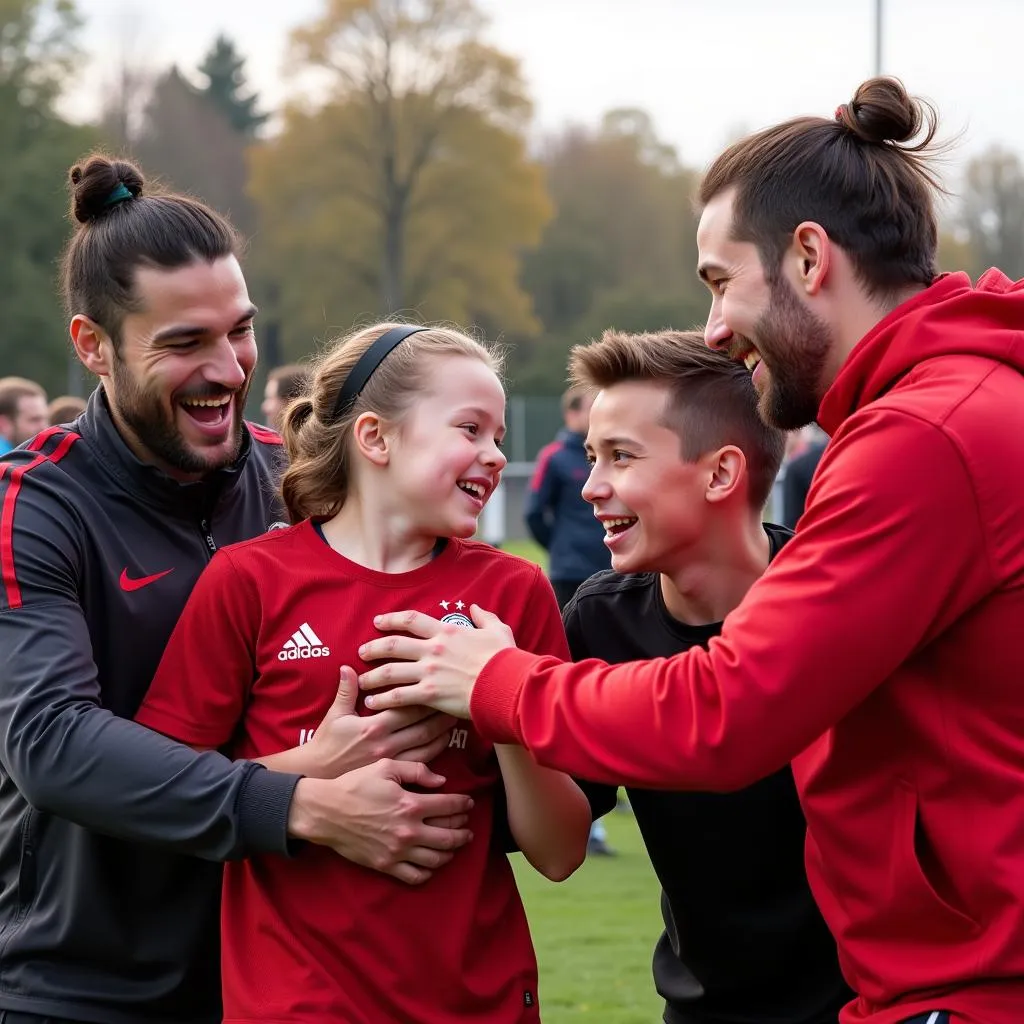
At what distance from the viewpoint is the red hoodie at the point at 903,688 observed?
8.32 feet

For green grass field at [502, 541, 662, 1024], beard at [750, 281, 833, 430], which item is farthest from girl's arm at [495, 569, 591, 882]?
green grass field at [502, 541, 662, 1024]

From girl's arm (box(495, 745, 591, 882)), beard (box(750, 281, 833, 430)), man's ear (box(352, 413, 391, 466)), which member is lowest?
girl's arm (box(495, 745, 591, 882))

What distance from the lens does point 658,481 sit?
12.0 feet

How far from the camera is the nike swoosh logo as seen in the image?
346 cm

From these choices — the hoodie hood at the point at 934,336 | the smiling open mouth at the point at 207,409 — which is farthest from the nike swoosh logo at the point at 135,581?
the hoodie hood at the point at 934,336

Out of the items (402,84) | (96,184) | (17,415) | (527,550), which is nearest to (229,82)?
(402,84)

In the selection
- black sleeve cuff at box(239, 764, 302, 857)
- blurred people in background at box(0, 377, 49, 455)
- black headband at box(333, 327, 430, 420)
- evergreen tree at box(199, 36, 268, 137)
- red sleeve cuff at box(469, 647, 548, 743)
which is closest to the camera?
red sleeve cuff at box(469, 647, 548, 743)

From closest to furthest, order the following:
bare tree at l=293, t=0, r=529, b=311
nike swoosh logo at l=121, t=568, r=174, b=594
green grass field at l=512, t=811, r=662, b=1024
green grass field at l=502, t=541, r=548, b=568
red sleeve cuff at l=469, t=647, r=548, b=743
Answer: red sleeve cuff at l=469, t=647, r=548, b=743
nike swoosh logo at l=121, t=568, r=174, b=594
green grass field at l=512, t=811, r=662, b=1024
green grass field at l=502, t=541, r=548, b=568
bare tree at l=293, t=0, r=529, b=311

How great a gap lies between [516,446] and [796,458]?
34391 mm

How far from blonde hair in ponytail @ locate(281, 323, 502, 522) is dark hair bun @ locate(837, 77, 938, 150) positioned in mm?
990

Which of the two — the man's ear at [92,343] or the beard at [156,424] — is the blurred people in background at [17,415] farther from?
the beard at [156,424]

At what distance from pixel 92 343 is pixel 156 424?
31 centimetres

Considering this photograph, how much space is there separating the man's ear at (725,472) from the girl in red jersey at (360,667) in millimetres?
544

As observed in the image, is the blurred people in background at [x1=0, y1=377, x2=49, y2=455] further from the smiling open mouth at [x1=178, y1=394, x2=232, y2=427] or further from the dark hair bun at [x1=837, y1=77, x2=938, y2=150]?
the dark hair bun at [x1=837, y1=77, x2=938, y2=150]
